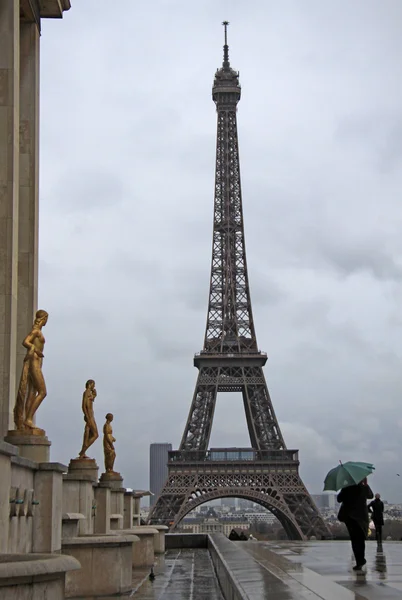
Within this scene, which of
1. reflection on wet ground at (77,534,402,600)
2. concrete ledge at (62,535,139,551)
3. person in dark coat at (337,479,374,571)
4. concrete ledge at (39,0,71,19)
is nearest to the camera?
reflection on wet ground at (77,534,402,600)

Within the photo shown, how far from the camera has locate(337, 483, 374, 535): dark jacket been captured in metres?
16.7

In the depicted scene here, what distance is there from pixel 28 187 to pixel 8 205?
3.76m

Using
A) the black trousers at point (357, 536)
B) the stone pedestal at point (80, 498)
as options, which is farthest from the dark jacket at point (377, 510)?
the black trousers at point (357, 536)

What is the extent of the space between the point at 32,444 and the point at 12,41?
1004 centimetres

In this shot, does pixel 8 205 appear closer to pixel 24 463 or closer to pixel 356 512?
pixel 24 463

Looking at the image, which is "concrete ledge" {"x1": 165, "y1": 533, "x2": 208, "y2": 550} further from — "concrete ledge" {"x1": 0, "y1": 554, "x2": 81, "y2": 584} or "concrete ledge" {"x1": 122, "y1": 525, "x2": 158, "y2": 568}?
"concrete ledge" {"x1": 0, "y1": 554, "x2": 81, "y2": 584}

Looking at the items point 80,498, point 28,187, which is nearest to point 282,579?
point 80,498

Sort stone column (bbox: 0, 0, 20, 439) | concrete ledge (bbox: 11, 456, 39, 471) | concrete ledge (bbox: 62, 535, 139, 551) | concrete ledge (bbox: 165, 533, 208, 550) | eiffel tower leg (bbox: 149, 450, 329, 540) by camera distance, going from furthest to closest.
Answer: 1. eiffel tower leg (bbox: 149, 450, 329, 540)
2. concrete ledge (bbox: 165, 533, 208, 550)
3. stone column (bbox: 0, 0, 20, 439)
4. concrete ledge (bbox: 62, 535, 139, 551)
5. concrete ledge (bbox: 11, 456, 39, 471)

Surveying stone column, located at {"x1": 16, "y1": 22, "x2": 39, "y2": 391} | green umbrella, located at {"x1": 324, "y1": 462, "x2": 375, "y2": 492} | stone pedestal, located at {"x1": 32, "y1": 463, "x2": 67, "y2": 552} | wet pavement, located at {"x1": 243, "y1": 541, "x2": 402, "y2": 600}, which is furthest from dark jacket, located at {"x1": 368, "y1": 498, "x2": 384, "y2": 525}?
stone pedestal, located at {"x1": 32, "y1": 463, "x2": 67, "y2": 552}

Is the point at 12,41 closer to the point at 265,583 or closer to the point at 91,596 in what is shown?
the point at 91,596

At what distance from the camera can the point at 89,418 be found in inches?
946

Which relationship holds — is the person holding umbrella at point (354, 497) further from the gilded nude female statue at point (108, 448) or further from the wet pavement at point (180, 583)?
the gilded nude female statue at point (108, 448)

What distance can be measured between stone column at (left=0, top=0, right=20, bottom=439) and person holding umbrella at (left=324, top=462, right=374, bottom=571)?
281 inches

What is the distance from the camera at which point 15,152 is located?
20.5m
